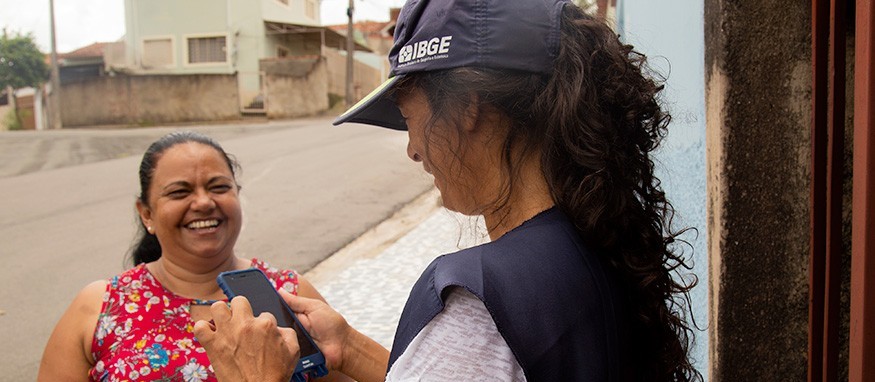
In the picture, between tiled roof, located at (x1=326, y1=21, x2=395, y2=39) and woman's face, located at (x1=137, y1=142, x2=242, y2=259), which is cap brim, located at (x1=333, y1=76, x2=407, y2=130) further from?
tiled roof, located at (x1=326, y1=21, x2=395, y2=39)

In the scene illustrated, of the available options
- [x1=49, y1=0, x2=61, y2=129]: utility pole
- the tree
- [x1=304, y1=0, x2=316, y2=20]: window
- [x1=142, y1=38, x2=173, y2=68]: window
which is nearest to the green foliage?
the tree

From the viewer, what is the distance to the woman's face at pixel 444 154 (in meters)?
1.23

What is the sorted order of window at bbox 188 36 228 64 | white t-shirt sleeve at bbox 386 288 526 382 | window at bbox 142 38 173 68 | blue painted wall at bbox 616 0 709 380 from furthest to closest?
window at bbox 142 38 173 68 → window at bbox 188 36 228 64 → blue painted wall at bbox 616 0 709 380 → white t-shirt sleeve at bbox 386 288 526 382

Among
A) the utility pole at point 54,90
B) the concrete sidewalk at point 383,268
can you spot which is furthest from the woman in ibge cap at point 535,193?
the utility pole at point 54,90

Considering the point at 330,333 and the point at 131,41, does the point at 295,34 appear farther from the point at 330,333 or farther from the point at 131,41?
the point at 330,333

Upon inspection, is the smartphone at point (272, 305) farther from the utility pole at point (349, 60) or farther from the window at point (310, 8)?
the window at point (310, 8)

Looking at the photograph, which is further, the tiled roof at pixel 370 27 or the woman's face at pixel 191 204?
the tiled roof at pixel 370 27

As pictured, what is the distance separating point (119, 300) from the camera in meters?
2.46

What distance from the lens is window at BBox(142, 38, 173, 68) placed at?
30.2m

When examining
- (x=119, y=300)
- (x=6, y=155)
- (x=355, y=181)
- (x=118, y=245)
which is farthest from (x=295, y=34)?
(x=119, y=300)

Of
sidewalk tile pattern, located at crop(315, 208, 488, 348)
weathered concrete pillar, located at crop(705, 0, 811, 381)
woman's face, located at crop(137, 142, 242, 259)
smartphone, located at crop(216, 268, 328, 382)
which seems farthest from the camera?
sidewalk tile pattern, located at crop(315, 208, 488, 348)

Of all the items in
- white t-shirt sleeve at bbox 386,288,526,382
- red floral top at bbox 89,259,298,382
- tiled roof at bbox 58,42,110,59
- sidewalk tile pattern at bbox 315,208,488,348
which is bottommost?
sidewalk tile pattern at bbox 315,208,488,348

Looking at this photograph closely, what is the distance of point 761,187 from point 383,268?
15.8 ft

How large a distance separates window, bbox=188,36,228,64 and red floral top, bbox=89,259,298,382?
94.9 ft
